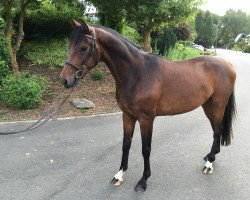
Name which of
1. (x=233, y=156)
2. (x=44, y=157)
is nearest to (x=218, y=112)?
(x=233, y=156)

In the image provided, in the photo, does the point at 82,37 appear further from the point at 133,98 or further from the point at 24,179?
the point at 24,179

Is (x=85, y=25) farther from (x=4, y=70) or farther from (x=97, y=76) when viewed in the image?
(x=97, y=76)

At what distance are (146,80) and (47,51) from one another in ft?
30.2

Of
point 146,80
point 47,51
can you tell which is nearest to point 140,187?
point 146,80

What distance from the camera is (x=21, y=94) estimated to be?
7457mm

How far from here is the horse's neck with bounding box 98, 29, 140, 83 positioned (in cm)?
364

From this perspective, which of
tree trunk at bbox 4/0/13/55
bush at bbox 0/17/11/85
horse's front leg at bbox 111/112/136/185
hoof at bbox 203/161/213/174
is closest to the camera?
horse's front leg at bbox 111/112/136/185

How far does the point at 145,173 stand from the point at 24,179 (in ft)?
5.60

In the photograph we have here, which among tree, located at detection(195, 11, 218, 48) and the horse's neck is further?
tree, located at detection(195, 11, 218, 48)

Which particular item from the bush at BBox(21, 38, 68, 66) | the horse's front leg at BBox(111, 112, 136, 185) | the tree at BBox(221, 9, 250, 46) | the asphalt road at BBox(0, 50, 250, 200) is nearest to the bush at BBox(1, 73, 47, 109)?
the asphalt road at BBox(0, 50, 250, 200)

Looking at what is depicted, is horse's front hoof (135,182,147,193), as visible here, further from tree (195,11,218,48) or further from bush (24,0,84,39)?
tree (195,11,218,48)

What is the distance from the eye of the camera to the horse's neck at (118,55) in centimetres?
364

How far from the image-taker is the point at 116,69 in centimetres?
380

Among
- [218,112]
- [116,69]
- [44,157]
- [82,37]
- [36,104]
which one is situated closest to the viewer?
[82,37]
